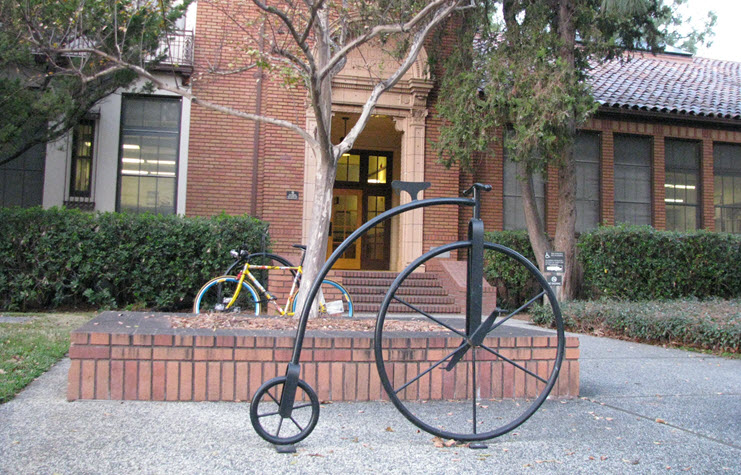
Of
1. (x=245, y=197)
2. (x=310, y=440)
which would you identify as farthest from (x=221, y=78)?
(x=310, y=440)

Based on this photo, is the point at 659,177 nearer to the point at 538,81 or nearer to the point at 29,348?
the point at 538,81

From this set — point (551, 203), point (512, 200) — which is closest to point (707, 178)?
point (551, 203)

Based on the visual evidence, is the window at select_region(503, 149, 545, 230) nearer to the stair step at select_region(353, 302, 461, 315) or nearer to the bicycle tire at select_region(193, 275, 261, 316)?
the stair step at select_region(353, 302, 461, 315)

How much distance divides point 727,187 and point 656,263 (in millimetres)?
5847

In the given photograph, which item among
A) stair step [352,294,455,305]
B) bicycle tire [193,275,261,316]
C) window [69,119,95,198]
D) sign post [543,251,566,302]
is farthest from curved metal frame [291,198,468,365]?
window [69,119,95,198]

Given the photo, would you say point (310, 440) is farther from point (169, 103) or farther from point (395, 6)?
point (169, 103)

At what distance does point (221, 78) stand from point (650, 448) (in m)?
11.2

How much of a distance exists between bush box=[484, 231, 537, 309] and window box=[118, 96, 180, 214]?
674cm

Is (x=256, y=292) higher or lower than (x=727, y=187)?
lower

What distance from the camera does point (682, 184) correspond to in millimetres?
15328

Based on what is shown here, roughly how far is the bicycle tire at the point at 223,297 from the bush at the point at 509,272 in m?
5.12

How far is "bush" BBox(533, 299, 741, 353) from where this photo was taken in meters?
7.43

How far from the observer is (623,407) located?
13.4 ft

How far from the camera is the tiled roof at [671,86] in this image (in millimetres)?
14453
